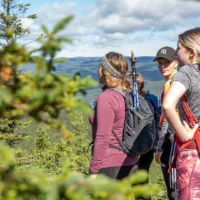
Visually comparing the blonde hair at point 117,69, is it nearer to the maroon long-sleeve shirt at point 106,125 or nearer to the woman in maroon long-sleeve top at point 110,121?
the woman in maroon long-sleeve top at point 110,121

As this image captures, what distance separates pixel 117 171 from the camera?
4840mm

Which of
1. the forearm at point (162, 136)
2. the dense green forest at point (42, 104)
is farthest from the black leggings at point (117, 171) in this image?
the dense green forest at point (42, 104)

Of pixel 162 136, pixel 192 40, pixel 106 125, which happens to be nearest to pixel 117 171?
pixel 106 125

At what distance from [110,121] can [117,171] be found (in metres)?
0.77

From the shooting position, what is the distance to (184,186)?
3904mm

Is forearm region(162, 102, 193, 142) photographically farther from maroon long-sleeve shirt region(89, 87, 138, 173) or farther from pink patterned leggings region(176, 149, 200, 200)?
maroon long-sleeve shirt region(89, 87, 138, 173)

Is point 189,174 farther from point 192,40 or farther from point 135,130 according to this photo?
point 192,40

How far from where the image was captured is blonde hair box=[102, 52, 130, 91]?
15.5ft

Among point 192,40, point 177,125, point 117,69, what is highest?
point 192,40

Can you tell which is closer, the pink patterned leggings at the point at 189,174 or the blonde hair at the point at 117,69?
the pink patterned leggings at the point at 189,174

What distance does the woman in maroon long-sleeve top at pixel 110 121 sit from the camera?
4.42 meters

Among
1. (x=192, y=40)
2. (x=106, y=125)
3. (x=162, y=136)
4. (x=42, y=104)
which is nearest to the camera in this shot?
(x=42, y=104)

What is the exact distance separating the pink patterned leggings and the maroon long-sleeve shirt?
0.91m

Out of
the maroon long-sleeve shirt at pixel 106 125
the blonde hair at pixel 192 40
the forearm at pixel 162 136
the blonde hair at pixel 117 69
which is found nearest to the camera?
the blonde hair at pixel 192 40
